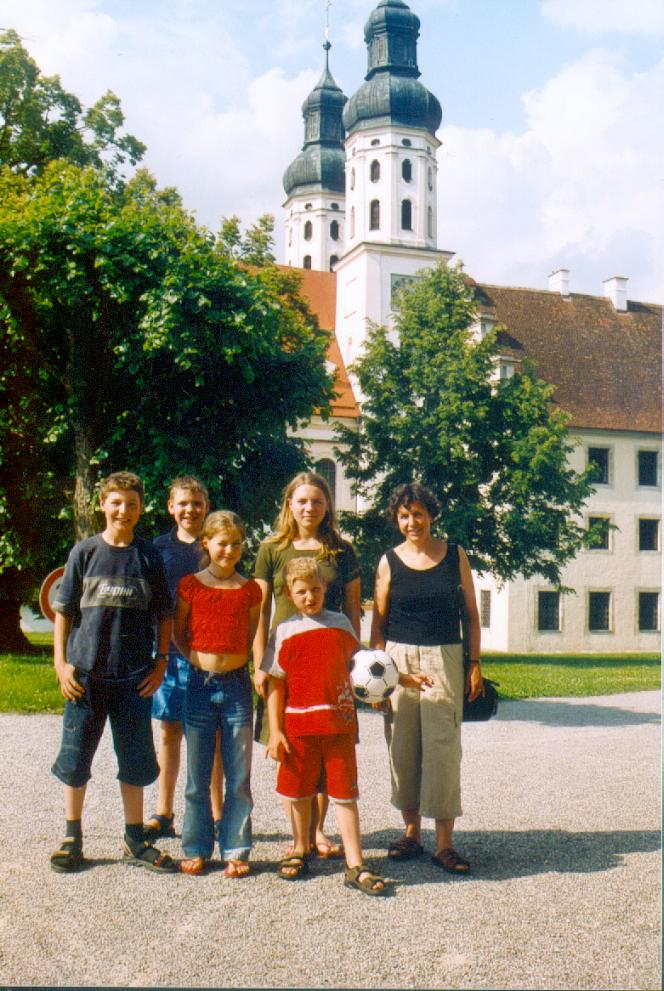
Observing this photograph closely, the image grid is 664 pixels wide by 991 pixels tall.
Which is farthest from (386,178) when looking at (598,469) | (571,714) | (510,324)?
(571,714)

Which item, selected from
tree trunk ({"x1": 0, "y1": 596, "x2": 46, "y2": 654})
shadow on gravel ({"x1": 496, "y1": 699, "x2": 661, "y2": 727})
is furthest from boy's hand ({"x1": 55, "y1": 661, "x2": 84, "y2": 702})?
→ tree trunk ({"x1": 0, "y1": 596, "x2": 46, "y2": 654})

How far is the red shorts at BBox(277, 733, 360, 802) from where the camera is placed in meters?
4.25

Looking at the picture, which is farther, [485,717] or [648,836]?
[648,836]

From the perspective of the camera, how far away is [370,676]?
13.9ft

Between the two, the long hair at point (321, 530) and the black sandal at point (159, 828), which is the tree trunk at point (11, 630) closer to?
the black sandal at point (159, 828)

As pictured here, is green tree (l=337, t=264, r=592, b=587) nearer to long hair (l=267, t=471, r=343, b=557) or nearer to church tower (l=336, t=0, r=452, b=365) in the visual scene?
church tower (l=336, t=0, r=452, b=365)

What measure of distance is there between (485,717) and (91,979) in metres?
2.12

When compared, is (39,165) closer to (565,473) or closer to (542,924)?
(565,473)

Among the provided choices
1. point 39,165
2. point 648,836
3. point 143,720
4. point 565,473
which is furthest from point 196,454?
point 648,836

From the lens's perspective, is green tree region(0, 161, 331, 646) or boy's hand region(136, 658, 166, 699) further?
green tree region(0, 161, 331, 646)

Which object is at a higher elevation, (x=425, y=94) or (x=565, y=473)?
(x=425, y=94)

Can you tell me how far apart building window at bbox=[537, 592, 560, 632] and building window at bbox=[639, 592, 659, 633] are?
7.43 meters

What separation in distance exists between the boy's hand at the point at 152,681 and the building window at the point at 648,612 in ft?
7.46

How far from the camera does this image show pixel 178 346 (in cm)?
892
